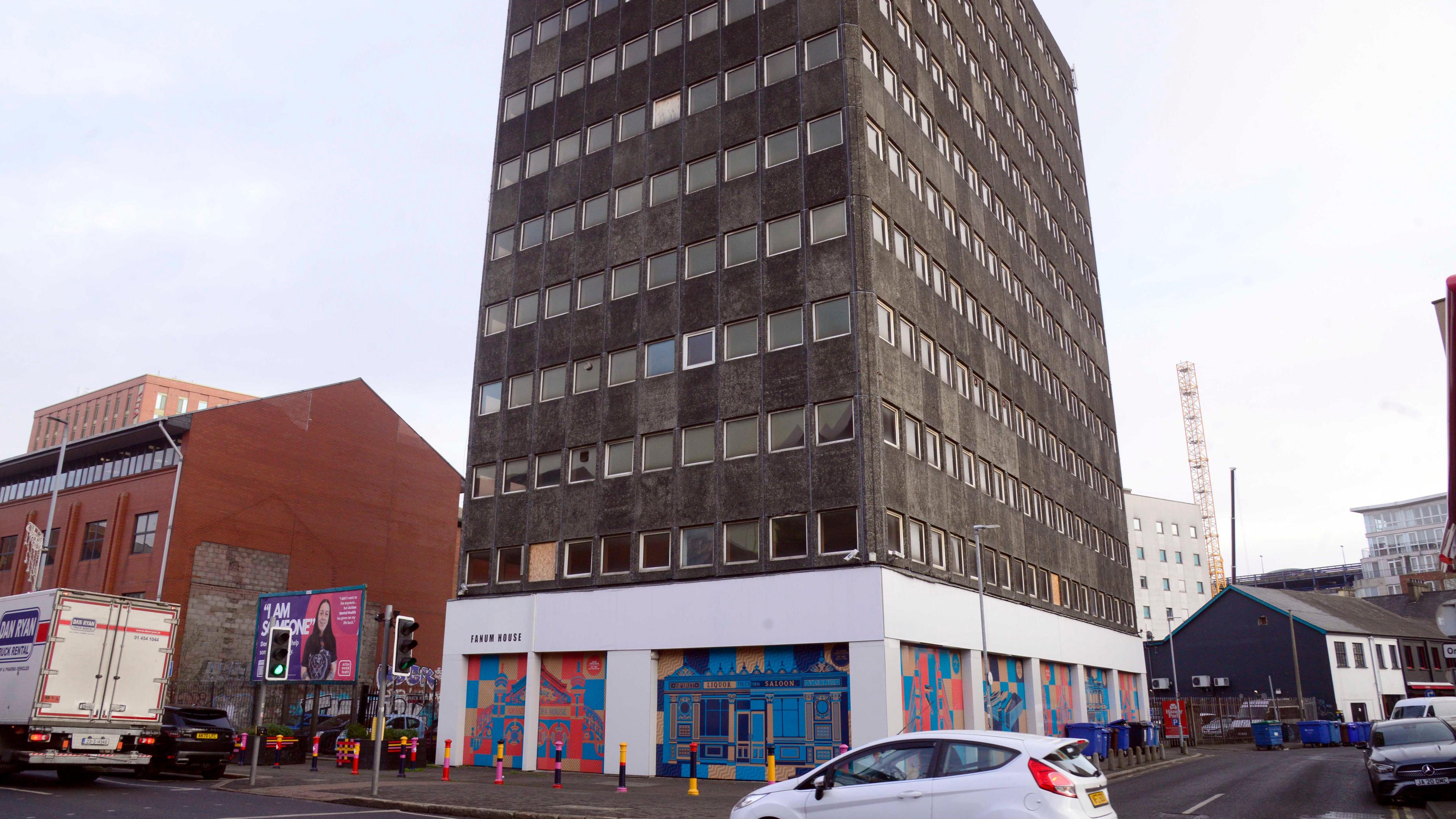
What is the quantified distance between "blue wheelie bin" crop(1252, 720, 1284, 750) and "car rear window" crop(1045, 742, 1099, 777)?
48936 millimetres

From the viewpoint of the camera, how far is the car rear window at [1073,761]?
10.8m

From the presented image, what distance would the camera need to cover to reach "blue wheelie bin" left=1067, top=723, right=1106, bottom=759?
32594 mm

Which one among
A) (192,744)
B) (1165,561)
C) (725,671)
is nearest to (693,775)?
(725,671)

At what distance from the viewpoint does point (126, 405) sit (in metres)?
150

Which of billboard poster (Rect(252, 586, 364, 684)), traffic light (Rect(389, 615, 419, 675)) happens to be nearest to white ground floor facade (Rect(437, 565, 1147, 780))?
billboard poster (Rect(252, 586, 364, 684))

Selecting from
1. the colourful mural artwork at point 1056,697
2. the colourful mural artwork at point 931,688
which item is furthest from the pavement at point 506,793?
the colourful mural artwork at point 1056,697

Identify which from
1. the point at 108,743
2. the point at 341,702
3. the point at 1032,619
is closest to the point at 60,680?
the point at 108,743

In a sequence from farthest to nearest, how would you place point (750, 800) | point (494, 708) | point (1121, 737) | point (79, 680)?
point (1121, 737), point (494, 708), point (79, 680), point (750, 800)

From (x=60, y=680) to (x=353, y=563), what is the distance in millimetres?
33434

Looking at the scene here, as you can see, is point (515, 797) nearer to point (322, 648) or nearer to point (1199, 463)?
point (322, 648)

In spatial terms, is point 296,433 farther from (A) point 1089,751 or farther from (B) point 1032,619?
(A) point 1089,751

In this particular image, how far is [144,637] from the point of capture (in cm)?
2264

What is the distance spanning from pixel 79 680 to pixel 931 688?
849 inches

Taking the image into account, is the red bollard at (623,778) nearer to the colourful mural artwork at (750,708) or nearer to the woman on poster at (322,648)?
the colourful mural artwork at (750,708)
